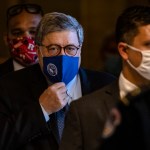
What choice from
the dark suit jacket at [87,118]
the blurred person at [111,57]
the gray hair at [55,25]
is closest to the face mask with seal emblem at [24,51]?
the gray hair at [55,25]

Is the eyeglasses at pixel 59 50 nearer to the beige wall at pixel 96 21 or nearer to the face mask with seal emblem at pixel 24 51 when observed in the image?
the face mask with seal emblem at pixel 24 51

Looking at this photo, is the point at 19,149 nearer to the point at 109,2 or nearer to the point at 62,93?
the point at 62,93

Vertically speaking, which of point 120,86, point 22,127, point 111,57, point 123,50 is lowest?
point 111,57

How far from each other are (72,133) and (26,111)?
0.47 m

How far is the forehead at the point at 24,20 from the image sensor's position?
4789mm

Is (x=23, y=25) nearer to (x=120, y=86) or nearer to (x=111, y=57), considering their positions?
(x=120, y=86)

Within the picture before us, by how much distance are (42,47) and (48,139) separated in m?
0.57

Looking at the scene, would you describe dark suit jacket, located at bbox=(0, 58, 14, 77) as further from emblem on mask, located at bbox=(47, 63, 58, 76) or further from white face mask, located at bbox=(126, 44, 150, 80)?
white face mask, located at bbox=(126, 44, 150, 80)

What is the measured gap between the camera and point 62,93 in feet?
13.0

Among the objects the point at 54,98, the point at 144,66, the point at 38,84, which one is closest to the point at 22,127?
the point at 54,98

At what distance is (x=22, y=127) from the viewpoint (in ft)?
12.7

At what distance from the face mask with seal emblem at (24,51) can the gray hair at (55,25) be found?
47cm

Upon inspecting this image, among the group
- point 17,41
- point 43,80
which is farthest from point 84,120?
point 17,41

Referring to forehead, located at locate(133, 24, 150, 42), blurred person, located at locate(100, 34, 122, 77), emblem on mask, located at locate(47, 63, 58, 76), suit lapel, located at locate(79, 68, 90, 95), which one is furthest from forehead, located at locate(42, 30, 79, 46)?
blurred person, located at locate(100, 34, 122, 77)
